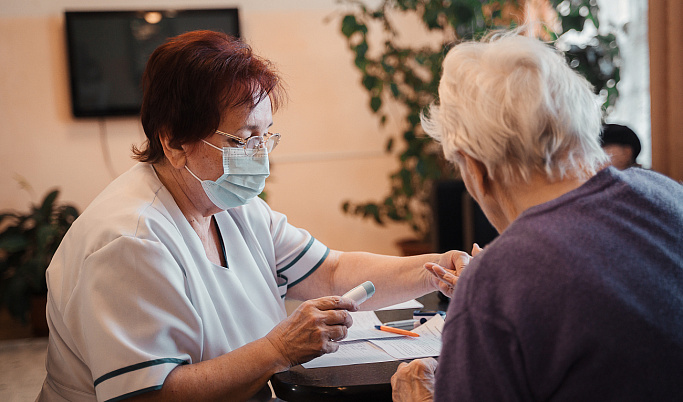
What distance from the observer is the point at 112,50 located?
4.37 m

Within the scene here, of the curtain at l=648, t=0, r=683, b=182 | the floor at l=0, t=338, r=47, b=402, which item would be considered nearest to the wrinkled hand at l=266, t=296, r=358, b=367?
the curtain at l=648, t=0, r=683, b=182

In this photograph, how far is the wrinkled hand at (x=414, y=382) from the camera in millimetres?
1118

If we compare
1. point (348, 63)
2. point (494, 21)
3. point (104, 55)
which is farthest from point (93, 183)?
point (494, 21)

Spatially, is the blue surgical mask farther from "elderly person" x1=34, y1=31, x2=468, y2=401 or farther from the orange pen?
the orange pen

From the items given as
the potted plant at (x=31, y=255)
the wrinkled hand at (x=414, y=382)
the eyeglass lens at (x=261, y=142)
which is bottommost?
the potted plant at (x=31, y=255)

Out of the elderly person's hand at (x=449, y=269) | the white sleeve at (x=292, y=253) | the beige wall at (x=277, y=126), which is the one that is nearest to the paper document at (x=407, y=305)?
the elderly person's hand at (x=449, y=269)

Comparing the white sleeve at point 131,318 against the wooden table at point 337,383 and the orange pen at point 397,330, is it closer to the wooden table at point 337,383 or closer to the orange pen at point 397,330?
the wooden table at point 337,383

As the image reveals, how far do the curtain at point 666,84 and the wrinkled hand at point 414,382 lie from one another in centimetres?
199

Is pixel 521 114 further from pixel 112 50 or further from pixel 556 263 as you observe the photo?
pixel 112 50

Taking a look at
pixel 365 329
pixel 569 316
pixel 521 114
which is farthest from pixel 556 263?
pixel 365 329

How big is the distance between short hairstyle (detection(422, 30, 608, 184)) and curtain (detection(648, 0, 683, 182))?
1819 millimetres

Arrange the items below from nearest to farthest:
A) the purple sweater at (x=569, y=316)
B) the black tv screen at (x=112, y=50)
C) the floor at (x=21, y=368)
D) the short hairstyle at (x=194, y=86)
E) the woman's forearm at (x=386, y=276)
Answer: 1. the purple sweater at (x=569, y=316)
2. the short hairstyle at (x=194, y=86)
3. the woman's forearm at (x=386, y=276)
4. the floor at (x=21, y=368)
5. the black tv screen at (x=112, y=50)

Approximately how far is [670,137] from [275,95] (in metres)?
1.91

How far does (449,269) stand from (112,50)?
3579 mm
